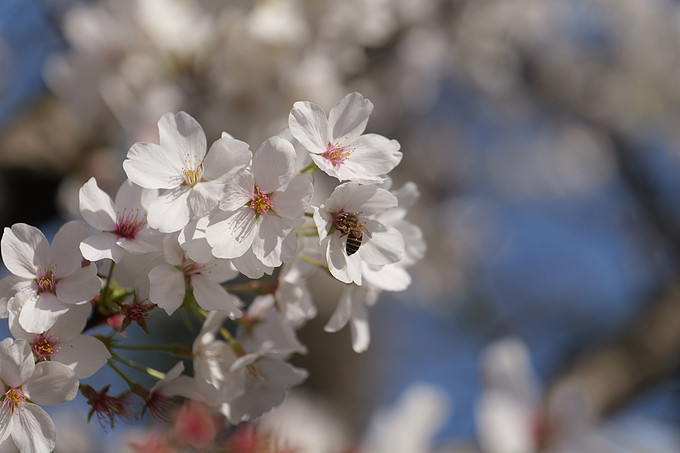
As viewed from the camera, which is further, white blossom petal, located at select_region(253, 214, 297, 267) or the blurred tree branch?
the blurred tree branch

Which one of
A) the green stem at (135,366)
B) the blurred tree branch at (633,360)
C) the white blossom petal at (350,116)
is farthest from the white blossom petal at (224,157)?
the blurred tree branch at (633,360)

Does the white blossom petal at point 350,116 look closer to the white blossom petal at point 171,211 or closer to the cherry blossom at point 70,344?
the white blossom petal at point 171,211

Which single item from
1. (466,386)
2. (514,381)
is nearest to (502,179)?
(466,386)

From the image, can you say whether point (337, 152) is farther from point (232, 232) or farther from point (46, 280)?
point (46, 280)

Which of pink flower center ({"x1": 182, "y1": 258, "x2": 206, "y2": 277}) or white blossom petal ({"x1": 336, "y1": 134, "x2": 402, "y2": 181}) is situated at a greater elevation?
white blossom petal ({"x1": 336, "y1": 134, "x2": 402, "y2": 181})

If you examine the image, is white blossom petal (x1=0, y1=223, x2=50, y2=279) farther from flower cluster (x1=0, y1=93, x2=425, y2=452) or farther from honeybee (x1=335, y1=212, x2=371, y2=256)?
honeybee (x1=335, y1=212, x2=371, y2=256)

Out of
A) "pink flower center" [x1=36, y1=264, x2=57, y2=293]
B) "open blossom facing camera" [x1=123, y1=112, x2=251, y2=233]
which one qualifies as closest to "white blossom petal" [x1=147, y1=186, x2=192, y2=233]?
"open blossom facing camera" [x1=123, y1=112, x2=251, y2=233]

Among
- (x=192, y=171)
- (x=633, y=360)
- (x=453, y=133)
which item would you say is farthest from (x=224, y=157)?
(x=453, y=133)
